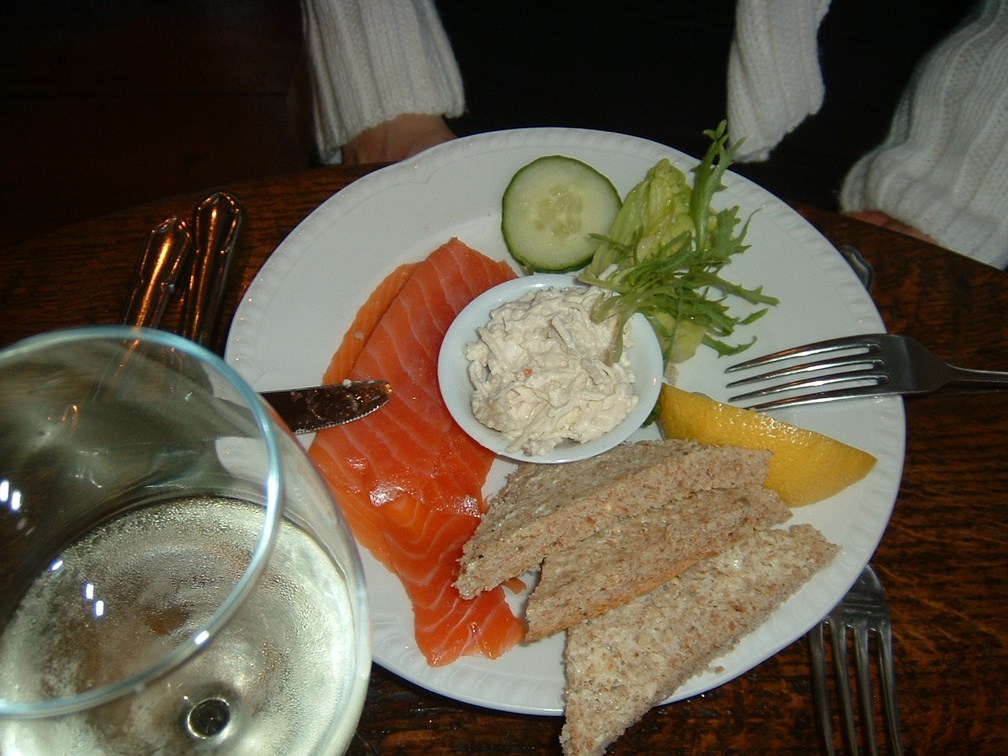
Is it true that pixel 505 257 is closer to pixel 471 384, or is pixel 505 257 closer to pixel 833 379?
pixel 471 384

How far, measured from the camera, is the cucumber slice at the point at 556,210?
7.11ft

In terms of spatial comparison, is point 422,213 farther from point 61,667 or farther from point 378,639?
point 61,667

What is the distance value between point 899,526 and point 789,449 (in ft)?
1.27

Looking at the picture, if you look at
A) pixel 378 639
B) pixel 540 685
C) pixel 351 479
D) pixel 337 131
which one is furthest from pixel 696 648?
pixel 337 131

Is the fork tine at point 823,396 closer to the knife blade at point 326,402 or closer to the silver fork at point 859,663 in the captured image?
the silver fork at point 859,663

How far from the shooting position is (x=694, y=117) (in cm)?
286

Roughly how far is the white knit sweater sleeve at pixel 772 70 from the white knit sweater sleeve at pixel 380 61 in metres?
0.98

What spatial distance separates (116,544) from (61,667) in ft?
0.62

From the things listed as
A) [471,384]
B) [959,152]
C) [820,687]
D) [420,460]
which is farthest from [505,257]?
[959,152]

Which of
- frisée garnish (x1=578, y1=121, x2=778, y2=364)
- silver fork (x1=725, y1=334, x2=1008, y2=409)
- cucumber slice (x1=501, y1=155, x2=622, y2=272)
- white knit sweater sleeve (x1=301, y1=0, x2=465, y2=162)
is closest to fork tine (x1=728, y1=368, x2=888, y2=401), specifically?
silver fork (x1=725, y1=334, x2=1008, y2=409)

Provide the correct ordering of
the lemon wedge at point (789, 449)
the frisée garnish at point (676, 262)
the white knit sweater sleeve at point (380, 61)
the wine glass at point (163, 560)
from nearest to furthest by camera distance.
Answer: the wine glass at point (163, 560) < the lemon wedge at point (789, 449) < the frisée garnish at point (676, 262) < the white knit sweater sleeve at point (380, 61)

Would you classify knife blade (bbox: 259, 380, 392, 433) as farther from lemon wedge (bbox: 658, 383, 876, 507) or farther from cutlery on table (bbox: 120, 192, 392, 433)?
lemon wedge (bbox: 658, 383, 876, 507)

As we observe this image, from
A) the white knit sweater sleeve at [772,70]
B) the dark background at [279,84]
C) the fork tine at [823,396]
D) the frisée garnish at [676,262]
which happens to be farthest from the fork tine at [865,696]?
the dark background at [279,84]

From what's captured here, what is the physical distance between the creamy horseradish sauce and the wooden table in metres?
0.66
